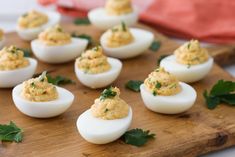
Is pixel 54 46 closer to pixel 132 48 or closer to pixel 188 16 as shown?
pixel 132 48

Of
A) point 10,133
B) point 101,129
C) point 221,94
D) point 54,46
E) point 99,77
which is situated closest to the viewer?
point 101,129

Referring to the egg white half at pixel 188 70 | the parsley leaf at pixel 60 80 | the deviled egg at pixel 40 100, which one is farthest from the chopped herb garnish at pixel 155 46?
the deviled egg at pixel 40 100

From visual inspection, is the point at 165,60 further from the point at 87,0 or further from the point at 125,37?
the point at 87,0

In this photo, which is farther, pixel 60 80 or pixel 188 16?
pixel 188 16

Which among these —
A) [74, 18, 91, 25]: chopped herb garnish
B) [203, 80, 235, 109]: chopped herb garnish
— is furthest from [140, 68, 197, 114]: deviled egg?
[74, 18, 91, 25]: chopped herb garnish

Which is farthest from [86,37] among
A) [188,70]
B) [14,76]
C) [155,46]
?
[188,70]

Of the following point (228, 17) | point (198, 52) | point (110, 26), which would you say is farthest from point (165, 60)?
point (228, 17)
